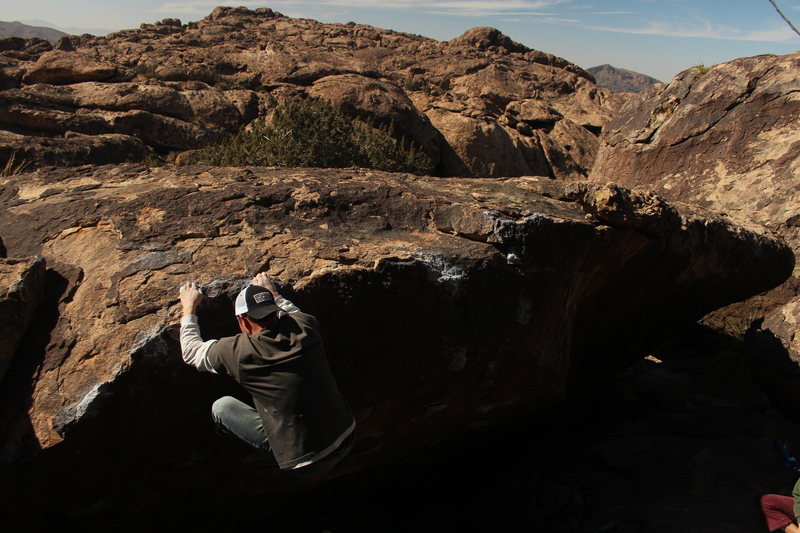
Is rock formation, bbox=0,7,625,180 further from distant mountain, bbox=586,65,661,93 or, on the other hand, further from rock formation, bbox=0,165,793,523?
distant mountain, bbox=586,65,661,93

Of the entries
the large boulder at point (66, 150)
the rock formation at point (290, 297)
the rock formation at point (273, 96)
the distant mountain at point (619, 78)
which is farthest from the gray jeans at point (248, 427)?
the distant mountain at point (619, 78)

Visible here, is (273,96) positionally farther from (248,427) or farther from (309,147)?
(248,427)

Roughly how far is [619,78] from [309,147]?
392 ft

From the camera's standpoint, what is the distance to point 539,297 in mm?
3971

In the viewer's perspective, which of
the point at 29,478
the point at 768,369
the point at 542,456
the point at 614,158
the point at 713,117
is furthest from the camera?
the point at 614,158

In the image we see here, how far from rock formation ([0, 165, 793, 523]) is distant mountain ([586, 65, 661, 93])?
358 ft

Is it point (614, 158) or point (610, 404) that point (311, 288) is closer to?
point (610, 404)

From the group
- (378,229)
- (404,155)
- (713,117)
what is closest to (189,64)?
(404,155)

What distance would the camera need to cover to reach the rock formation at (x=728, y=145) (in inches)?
287

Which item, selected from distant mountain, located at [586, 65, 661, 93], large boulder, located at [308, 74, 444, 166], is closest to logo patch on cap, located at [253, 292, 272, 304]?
large boulder, located at [308, 74, 444, 166]

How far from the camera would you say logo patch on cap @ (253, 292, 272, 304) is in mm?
2789

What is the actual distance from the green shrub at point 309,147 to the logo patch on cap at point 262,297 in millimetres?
7061

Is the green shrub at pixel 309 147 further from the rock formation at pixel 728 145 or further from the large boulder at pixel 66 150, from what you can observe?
the rock formation at pixel 728 145

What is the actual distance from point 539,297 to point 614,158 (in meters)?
5.91
